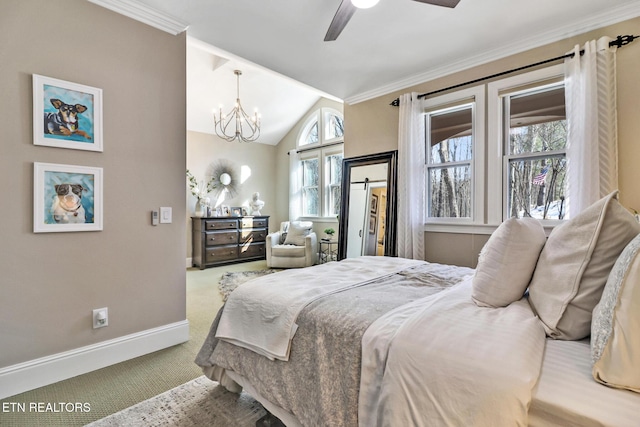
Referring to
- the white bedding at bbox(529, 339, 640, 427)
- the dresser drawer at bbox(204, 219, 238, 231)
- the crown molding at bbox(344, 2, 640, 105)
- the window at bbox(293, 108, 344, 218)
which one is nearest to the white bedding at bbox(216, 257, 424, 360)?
the white bedding at bbox(529, 339, 640, 427)

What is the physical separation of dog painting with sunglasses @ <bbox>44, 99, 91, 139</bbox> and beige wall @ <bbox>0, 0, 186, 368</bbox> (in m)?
0.10

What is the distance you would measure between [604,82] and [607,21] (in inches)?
20.3

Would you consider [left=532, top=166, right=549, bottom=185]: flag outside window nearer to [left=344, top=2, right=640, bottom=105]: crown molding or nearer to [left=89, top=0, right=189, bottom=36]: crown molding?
[left=344, top=2, right=640, bottom=105]: crown molding

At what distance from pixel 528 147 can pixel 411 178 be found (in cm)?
108

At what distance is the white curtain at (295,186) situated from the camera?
6625 mm

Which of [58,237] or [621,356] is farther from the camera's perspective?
[58,237]

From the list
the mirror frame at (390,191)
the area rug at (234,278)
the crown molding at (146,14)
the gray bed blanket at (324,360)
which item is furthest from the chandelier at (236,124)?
the gray bed blanket at (324,360)

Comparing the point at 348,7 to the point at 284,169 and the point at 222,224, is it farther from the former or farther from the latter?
the point at 284,169

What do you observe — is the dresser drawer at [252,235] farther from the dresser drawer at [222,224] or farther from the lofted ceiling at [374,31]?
the lofted ceiling at [374,31]

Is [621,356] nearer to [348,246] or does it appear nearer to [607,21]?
[607,21]

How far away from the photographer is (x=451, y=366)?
89cm

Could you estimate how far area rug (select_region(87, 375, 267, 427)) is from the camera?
155 cm

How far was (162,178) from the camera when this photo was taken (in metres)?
2.44

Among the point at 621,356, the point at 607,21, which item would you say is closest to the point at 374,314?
the point at 621,356
